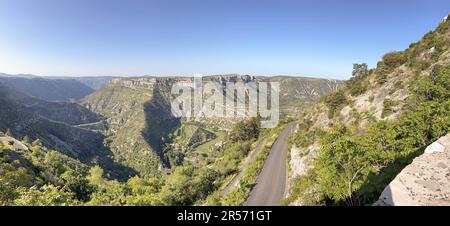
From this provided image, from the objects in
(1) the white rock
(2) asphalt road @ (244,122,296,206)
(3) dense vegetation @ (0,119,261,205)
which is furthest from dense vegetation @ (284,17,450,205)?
(3) dense vegetation @ (0,119,261,205)

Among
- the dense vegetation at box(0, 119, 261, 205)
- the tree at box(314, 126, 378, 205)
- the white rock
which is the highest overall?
the white rock

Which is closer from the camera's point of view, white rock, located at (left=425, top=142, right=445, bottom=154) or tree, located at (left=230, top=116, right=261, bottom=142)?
white rock, located at (left=425, top=142, right=445, bottom=154)

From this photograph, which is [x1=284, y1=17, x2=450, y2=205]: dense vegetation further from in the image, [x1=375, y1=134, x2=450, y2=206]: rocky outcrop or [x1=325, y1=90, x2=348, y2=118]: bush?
[x1=325, y1=90, x2=348, y2=118]: bush

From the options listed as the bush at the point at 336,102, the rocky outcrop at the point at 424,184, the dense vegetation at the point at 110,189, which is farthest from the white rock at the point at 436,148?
the bush at the point at 336,102

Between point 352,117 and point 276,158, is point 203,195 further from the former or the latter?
point 352,117
